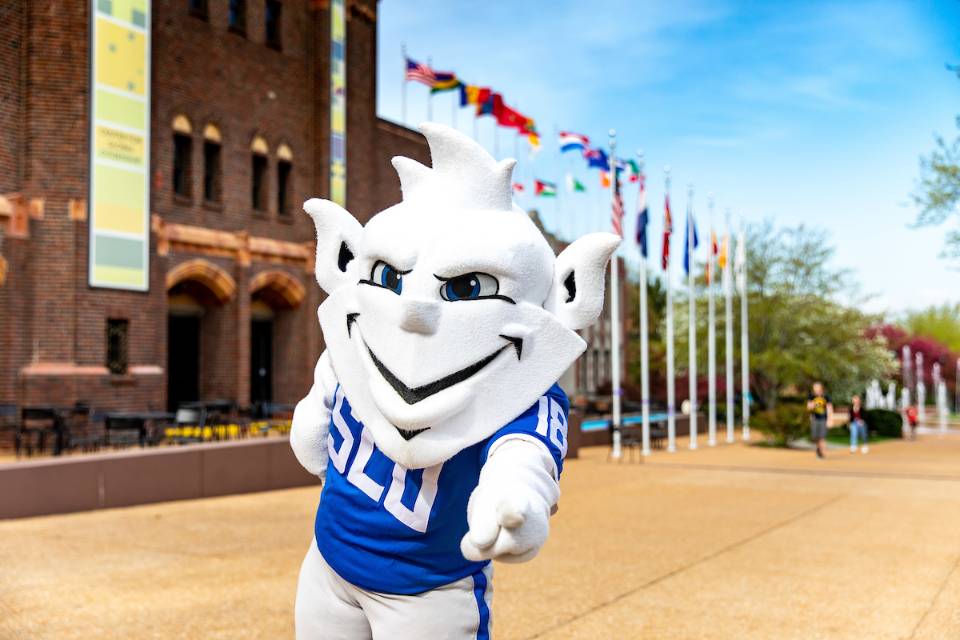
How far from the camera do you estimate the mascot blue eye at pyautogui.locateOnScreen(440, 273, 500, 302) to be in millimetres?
2977

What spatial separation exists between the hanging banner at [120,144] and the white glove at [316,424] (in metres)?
15.5

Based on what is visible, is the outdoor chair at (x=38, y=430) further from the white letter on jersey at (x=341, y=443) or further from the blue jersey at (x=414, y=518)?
the blue jersey at (x=414, y=518)

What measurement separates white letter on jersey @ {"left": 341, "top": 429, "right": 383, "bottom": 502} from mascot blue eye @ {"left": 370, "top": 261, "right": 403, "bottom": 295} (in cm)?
48

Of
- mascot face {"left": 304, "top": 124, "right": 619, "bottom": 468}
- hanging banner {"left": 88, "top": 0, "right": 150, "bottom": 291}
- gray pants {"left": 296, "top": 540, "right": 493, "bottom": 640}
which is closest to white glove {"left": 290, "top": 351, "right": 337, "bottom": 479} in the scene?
mascot face {"left": 304, "top": 124, "right": 619, "bottom": 468}

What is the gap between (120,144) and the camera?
59.3ft

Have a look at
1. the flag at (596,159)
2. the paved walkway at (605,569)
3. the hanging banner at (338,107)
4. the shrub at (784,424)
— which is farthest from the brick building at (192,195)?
the shrub at (784,424)

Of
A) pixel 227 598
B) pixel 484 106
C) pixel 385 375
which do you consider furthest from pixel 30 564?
pixel 484 106

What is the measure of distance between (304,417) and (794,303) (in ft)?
92.9

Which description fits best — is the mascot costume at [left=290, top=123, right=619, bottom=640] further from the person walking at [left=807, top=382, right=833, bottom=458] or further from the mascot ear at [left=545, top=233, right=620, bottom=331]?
the person walking at [left=807, top=382, right=833, bottom=458]

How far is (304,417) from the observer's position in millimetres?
3377

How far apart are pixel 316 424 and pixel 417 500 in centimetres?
56

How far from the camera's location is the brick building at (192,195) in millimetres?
17062

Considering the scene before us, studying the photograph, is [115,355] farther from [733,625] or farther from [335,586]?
[335,586]

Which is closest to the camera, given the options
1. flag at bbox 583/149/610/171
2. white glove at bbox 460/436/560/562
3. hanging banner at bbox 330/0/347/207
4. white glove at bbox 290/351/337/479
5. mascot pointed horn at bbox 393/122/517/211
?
→ white glove at bbox 460/436/560/562
